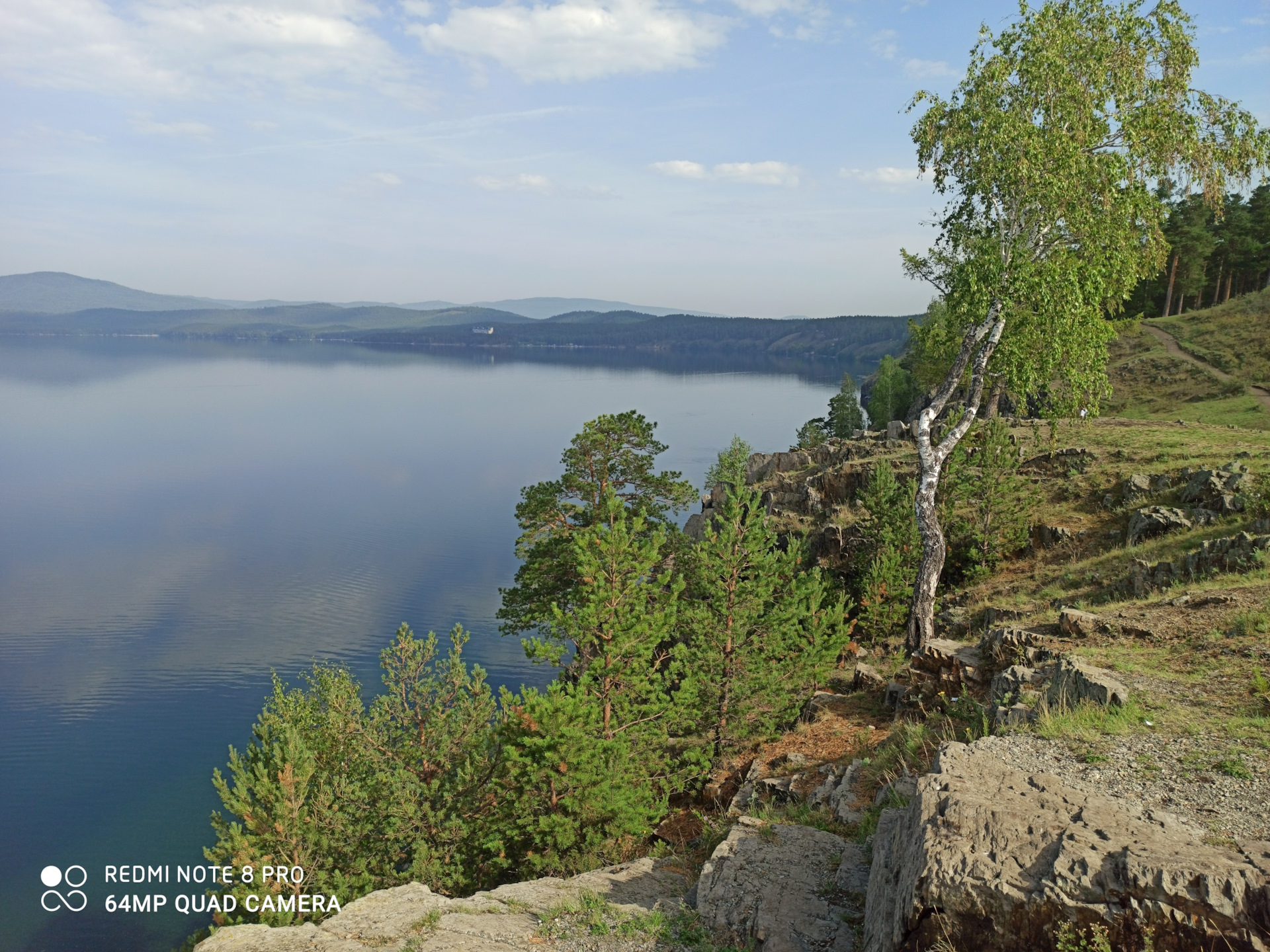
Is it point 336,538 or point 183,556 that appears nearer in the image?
point 183,556

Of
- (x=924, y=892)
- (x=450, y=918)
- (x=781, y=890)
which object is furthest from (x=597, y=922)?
(x=924, y=892)

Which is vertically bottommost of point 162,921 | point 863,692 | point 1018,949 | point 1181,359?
point 162,921

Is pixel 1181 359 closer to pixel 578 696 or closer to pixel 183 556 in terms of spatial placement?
pixel 578 696

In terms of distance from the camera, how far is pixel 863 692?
76.5ft

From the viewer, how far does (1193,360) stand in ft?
202

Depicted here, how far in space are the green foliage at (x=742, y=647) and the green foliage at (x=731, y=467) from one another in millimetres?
984

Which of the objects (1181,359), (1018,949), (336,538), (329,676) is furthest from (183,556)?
(1181,359)

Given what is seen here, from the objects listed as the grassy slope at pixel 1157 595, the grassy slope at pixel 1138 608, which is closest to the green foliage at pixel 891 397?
the grassy slope at pixel 1157 595

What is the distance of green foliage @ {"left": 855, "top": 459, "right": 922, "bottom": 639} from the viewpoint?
2795 cm

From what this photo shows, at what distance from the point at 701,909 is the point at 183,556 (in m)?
67.7

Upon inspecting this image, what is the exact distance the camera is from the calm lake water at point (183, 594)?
116ft

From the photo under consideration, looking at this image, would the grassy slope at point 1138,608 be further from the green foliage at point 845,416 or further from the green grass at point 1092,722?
the green foliage at point 845,416

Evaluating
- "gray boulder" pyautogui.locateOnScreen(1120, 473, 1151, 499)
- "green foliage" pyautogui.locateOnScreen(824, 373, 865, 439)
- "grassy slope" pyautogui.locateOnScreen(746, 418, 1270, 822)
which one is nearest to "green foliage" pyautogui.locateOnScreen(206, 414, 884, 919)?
"grassy slope" pyautogui.locateOnScreen(746, 418, 1270, 822)

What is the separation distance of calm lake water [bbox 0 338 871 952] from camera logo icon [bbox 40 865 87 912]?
0.92ft
